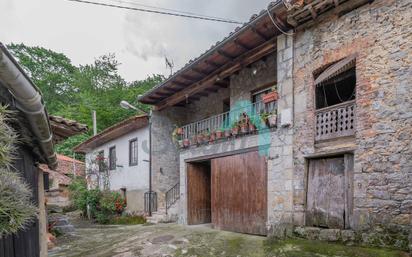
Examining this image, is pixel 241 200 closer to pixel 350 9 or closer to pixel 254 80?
pixel 254 80

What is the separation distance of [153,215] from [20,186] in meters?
11.3

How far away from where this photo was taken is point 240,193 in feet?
29.0

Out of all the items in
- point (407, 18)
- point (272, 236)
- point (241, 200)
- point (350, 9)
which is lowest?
point (272, 236)

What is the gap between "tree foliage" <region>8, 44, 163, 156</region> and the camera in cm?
2548

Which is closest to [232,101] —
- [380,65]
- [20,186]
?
[380,65]

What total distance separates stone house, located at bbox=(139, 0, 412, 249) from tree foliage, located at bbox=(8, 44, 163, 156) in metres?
17.1

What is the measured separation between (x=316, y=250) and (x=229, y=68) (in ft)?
19.4

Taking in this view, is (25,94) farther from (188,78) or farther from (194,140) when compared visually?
(188,78)

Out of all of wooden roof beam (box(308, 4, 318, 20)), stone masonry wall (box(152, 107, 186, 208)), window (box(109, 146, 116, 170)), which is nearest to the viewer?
wooden roof beam (box(308, 4, 318, 20))

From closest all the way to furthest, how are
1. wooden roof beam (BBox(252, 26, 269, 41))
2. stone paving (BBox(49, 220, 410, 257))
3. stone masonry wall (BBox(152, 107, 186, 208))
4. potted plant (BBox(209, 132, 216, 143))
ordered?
stone paving (BBox(49, 220, 410, 257)) → wooden roof beam (BBox(252, 26, 269, 41)) → potted plant (BBox(209, 132, 216, 143)) → stone masonry wall (BBox(152, 107, 186, 208))

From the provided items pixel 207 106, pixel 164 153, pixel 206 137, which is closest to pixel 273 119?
pixel 206 137

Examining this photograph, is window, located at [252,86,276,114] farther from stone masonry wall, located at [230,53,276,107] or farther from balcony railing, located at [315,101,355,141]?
balcony railing, located at [315,101,355,141]

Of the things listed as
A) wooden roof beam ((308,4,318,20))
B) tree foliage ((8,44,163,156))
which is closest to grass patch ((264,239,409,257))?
wooden roof beam ((308,4,318,20))

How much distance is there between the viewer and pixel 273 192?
24.6ft
